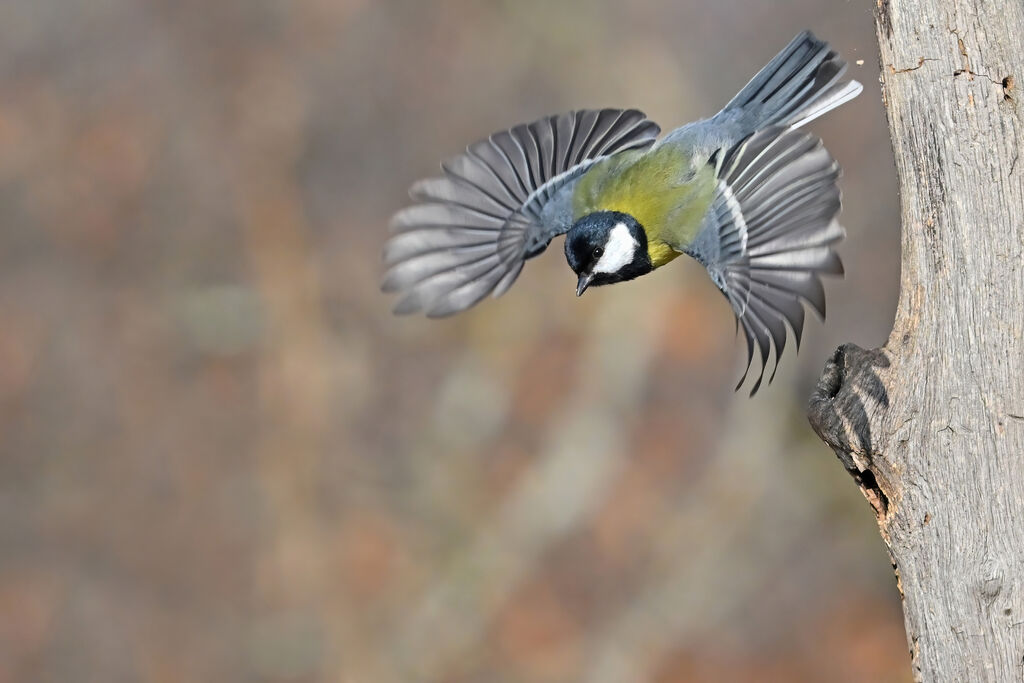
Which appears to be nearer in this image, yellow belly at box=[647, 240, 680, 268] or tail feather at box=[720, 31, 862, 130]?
tail feather at box=[720, 31, 862, 130]

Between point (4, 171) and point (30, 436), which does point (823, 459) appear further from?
point (4, 171)

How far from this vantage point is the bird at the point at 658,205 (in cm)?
186

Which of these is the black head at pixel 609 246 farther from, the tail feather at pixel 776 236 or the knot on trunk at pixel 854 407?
the knot on trunk at pixel 854 407

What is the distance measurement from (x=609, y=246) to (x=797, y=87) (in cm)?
50

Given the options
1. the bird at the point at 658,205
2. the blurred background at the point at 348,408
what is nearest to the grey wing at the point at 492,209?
the bird at the point at 658,205

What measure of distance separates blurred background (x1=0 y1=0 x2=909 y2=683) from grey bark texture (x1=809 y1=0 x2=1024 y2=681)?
2.68 meters

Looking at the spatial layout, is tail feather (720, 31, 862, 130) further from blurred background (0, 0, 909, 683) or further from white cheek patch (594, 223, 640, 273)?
blurred background (0, 0, 909, 683)

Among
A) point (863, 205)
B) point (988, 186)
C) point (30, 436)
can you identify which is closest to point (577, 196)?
point (988, 186)

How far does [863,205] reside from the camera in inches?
159

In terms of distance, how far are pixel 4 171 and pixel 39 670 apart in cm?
208

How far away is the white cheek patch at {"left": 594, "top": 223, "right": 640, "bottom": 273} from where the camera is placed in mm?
2311

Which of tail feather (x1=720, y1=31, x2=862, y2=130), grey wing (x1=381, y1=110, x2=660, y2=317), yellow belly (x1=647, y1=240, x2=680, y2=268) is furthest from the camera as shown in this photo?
grey wing (x1=381, y1=110, x2=660, y2=317)

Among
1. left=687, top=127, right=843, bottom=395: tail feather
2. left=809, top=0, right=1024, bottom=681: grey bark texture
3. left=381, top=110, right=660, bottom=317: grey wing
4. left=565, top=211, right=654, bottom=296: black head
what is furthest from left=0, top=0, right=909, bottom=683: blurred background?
left=809, top=0, right=1024, bottom=681: grey bark texture

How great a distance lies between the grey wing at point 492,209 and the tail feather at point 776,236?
20.8 inches
